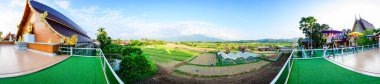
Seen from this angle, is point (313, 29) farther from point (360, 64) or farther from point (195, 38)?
point (195, 38)

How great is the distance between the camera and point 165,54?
194 inches

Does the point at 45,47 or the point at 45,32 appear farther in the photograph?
the point at 45,32

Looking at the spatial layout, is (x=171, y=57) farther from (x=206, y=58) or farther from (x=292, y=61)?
(x=292, y=61)

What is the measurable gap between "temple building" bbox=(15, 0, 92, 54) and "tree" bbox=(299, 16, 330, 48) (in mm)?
5512

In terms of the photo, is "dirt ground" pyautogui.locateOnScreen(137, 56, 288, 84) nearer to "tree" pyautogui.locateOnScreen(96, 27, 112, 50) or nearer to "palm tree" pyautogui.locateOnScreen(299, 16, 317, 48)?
"palm tree" pyautogui.locateOnScreen(299, 16, 317, 48)

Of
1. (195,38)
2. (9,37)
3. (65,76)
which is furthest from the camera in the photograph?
(9,37)

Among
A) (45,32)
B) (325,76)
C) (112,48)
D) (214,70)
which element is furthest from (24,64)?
(325,76)

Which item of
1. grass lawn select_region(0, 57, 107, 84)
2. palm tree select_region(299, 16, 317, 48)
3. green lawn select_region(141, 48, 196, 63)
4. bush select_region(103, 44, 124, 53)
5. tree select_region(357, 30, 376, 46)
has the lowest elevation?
grass lawn select_region(0, 57, 107, 84)

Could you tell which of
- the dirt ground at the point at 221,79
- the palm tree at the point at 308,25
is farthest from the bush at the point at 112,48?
the palm tree at the point at 308,25

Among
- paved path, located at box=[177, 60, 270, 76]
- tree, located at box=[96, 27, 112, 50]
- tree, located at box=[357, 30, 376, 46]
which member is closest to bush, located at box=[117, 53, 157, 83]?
paved path, located at box=[177, 60, 270, 76]

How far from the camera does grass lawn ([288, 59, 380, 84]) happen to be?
3.15 meters

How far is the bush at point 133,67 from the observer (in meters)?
4.23

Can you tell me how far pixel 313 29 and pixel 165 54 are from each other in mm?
3309

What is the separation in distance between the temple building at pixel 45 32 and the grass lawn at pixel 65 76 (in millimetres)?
1771
